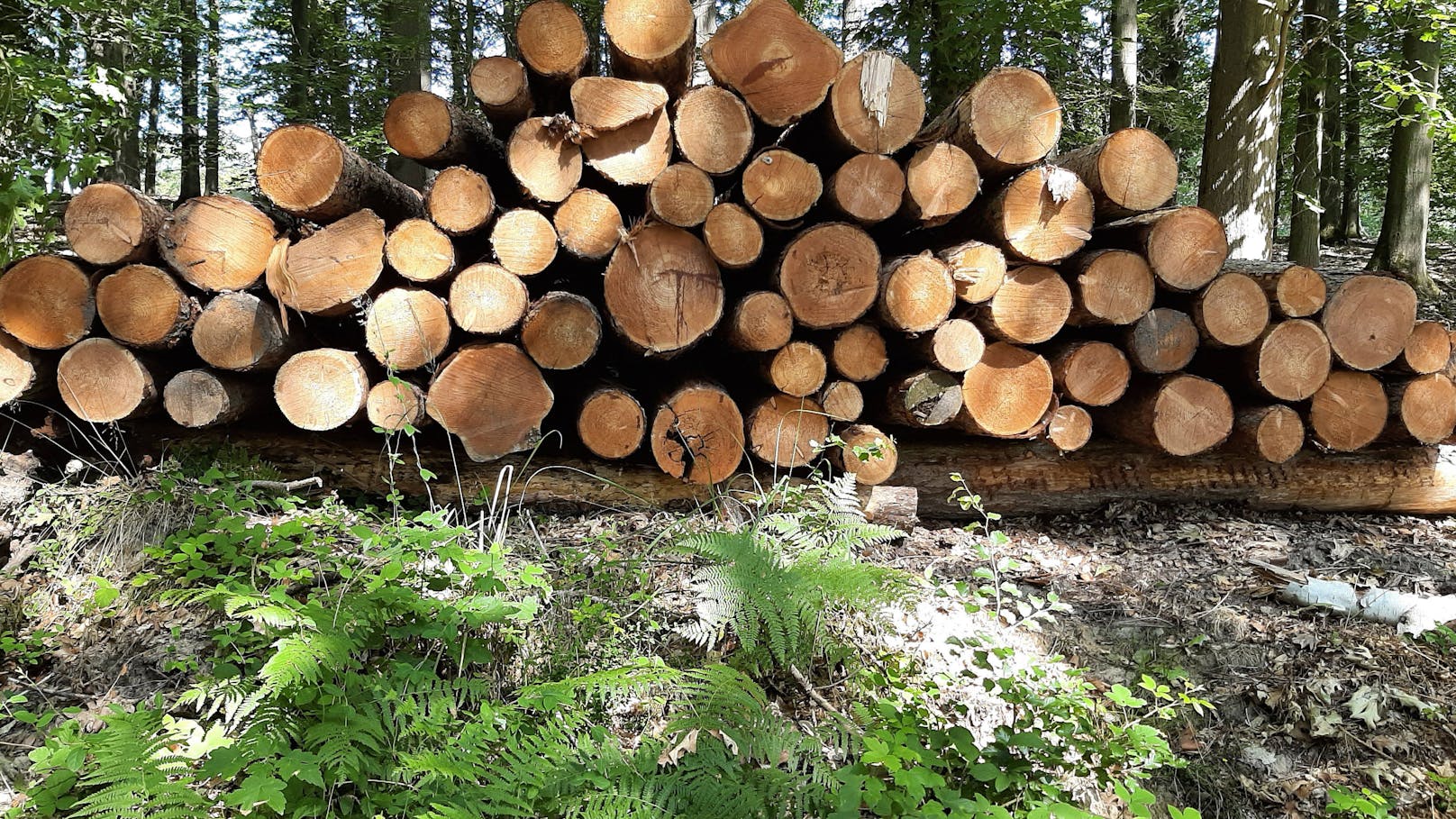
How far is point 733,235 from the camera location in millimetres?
3010

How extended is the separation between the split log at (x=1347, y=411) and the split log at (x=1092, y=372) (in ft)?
3.17

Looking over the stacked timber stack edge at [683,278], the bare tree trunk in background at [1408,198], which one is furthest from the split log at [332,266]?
the bare tree trunk in background at [1408,198]

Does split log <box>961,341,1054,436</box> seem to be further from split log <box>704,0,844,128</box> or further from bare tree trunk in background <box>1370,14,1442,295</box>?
bare tree trunk in background <box>1370,14,1442,295</box>

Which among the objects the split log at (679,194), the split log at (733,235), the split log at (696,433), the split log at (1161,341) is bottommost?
the split log at (696,433)

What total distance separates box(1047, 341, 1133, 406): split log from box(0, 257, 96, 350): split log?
388 centimetres

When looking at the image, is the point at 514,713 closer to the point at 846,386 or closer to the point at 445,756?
the point at 445,756

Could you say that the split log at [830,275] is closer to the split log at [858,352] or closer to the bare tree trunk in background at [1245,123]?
the split log at [858,352]

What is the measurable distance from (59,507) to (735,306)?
102 inches

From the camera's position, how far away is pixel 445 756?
5.30 feet

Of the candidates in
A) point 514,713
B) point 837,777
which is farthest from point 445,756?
point 837,777

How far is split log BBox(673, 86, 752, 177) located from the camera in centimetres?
293

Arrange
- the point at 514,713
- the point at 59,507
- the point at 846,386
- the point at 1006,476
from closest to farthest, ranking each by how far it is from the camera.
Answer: the point at 514,713, the point at 59,507, the point at 846,386, the point at 1006,476

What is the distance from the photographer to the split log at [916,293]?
122 inches

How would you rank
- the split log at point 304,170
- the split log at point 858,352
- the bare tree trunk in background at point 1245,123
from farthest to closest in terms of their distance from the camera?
1. the bare tree trunk in background at point 1245,123
2. the split log at point 858,352
3. the split log at point 304,170
